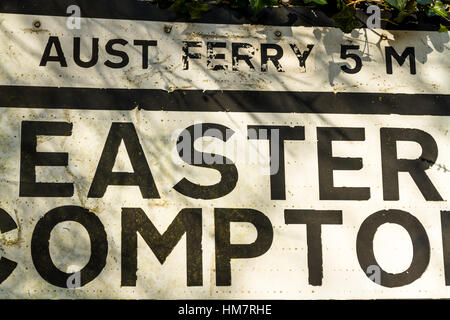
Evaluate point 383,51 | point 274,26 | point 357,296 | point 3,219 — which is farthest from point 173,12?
point 357,296

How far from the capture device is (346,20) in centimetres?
322

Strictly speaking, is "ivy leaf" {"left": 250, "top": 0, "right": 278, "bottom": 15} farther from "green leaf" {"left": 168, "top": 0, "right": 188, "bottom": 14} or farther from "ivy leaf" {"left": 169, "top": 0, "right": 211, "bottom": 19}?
"green leaf" {"left": 168, "top": 0, "right": 188, "bottom": 14}

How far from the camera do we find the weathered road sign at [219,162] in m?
2.89

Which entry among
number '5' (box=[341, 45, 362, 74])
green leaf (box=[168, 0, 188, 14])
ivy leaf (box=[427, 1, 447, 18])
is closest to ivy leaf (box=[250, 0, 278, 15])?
green leaf (box=[168, 0, 188, 14])

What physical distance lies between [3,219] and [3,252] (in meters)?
0.16

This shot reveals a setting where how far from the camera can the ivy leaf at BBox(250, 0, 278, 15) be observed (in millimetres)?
3119

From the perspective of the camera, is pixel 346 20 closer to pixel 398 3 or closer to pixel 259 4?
pixel 398 3

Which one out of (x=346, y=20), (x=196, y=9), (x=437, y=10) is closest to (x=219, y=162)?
(x=196, y=9)

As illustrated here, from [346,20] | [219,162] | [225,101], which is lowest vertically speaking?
[219,162]

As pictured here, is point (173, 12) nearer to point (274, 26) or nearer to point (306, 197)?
point (274, 26)

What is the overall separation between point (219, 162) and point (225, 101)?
1.06ft

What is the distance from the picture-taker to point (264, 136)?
3.09 m

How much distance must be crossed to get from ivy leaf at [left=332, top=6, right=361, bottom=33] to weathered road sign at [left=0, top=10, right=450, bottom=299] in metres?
0.05

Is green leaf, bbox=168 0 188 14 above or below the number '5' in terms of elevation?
above
